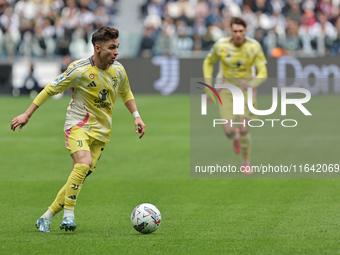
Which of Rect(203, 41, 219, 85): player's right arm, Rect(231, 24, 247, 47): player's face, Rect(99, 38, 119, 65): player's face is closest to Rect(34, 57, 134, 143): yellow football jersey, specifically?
Rect(99, 38, 119, 65): player's face

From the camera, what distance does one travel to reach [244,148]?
13.4m

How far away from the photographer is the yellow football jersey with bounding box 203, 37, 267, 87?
43.0ft

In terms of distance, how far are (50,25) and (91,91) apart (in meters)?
25.0

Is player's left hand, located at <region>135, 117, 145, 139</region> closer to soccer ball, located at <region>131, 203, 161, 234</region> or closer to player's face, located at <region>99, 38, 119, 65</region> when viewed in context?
player's face, located at <region>99, 38, 119, 65</region>

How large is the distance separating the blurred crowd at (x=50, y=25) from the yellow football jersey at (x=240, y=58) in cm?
1766

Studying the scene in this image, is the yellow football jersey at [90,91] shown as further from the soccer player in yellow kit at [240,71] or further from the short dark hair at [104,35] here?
the soccer player in yellow kit at [240,71]

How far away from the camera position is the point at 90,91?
8.41 metres

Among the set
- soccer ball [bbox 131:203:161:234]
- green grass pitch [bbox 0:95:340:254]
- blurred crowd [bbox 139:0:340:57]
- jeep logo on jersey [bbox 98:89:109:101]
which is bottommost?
green grass pitch [bbox 0:95:340:254]

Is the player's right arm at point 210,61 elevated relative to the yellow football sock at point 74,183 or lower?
elevated

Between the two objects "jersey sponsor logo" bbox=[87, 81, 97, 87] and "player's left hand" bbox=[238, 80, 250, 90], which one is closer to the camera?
"jersey sponsor logo" bbox=[87, 81, 97, 87]

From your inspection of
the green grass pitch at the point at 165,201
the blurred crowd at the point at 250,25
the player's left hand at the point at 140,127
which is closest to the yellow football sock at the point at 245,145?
the green grass pitch at the point at 165,201

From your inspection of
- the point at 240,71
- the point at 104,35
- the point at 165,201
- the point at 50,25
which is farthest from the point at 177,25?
the point at 104,35

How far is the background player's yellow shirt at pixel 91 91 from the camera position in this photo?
27.3ft

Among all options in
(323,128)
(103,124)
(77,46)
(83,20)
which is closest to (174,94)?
(77,46)
